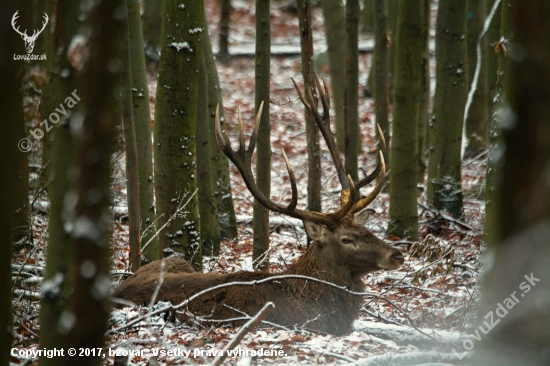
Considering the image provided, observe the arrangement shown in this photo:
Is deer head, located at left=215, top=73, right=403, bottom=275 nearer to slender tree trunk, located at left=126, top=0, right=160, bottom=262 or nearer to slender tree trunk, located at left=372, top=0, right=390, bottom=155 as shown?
slender tree trunk, located at left=126, top=0, right=160, bottom=262

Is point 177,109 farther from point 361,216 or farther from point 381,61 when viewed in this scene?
point 381,61

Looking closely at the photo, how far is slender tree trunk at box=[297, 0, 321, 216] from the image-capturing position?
780 centimetres

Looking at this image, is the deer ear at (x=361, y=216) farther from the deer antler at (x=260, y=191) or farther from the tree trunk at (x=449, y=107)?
the tree trunk at (x=449, y=107)

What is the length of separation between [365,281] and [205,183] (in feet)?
8.87

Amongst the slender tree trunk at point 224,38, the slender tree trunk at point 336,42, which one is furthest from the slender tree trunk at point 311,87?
the slender tree trunk at point 224,38

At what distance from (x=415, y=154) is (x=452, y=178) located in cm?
155

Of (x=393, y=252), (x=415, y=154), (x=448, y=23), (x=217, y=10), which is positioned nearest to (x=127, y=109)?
(x=393, y=252)

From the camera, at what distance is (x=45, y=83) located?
7.70 metres

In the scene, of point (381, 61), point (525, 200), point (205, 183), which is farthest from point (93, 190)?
point (381, 61)

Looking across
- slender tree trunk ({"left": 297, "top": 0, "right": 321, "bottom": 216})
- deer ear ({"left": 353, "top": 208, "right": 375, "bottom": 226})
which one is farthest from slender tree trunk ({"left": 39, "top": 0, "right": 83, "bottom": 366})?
slender tree trunk ({"left": 297, "top": 0, "right": 321, "bottom": 216})

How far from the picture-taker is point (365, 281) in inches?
296

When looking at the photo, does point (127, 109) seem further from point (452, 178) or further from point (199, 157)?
point (452, 178)

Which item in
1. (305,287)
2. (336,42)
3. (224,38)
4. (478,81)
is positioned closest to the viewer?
(305,287)

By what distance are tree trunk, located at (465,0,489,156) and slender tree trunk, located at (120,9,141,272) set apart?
307 inches
